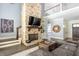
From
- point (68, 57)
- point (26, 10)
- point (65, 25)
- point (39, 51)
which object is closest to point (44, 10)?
point (26, 10)

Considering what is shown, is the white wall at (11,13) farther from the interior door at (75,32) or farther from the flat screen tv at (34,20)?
the interior door at (75,32)

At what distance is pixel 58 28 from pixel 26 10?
72 centimetres

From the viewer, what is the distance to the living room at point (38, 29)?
83.7 inches

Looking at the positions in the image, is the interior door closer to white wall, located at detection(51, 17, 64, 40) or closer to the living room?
the living room

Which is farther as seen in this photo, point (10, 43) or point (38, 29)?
point (38, 29)

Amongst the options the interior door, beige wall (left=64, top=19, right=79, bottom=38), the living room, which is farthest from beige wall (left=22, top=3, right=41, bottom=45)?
the interior door

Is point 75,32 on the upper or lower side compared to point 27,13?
lower

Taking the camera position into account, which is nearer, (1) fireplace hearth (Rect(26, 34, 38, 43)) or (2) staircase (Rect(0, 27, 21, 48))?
(2) staircase (Rect(0, 27, 21, 48))

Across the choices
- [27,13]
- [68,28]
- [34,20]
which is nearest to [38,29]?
[34,20]

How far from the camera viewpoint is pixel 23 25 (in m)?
2.17

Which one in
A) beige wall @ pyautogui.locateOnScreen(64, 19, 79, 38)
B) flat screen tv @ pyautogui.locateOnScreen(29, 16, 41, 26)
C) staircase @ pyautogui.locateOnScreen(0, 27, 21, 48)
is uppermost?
flat screen tv @ pyautogui.locateOnScreen(29, 16, 41, 26)

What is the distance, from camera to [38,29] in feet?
7.28

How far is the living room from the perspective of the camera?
2125 millimetres

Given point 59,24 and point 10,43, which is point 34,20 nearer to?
point 59,24
